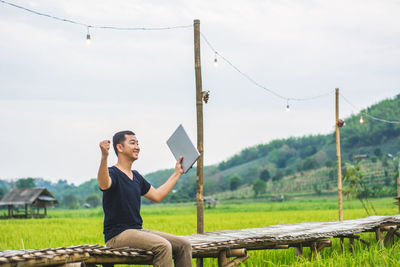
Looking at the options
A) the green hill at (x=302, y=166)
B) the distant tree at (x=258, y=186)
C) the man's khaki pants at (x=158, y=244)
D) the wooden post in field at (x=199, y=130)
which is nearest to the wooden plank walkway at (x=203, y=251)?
the man's khaki pants at (x=158, y=244)

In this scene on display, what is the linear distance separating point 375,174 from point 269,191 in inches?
566

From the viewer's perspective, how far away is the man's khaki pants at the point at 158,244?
3838 millimetres

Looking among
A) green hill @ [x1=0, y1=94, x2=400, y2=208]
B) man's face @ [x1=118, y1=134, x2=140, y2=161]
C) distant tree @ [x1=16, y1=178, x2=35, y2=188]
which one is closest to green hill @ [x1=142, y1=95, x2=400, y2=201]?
green hill @ [x1=0, y1=94, x2=400, y2=208]

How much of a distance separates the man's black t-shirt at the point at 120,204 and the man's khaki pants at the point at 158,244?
0.23 ft

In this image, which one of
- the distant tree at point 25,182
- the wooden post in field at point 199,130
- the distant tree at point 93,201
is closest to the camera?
the wooden post in field at point 199,130

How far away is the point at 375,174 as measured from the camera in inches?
2194

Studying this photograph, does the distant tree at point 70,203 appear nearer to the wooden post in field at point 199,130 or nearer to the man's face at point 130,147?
the wooden post in field at point 199,130

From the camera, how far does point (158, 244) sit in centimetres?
384

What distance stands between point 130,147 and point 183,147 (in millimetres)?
512

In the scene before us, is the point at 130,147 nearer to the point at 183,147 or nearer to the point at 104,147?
the point at 183,147

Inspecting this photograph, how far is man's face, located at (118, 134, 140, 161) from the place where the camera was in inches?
161

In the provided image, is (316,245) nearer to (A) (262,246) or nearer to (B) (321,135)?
(A) (262,246)

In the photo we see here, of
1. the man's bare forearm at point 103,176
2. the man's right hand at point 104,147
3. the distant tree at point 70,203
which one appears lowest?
the distant tree at point 70,203

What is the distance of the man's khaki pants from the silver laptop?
2.16ft
